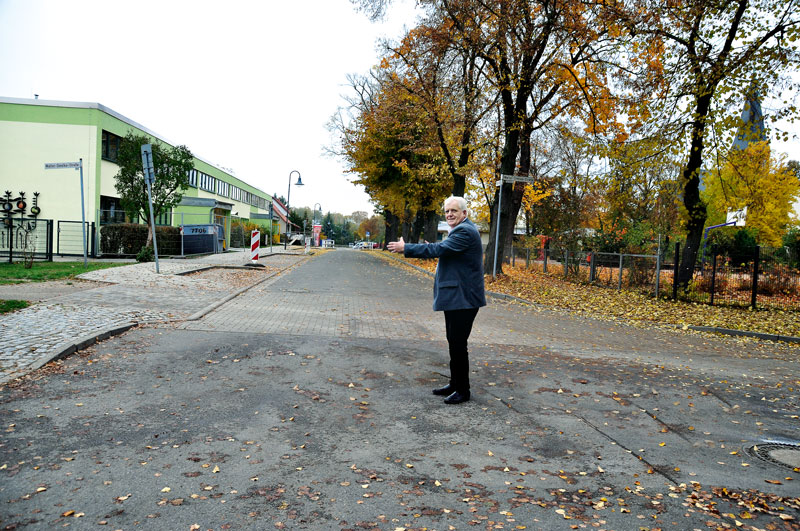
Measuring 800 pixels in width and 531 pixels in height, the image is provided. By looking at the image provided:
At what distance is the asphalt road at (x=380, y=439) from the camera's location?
313cm

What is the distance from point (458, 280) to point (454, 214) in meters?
0.64

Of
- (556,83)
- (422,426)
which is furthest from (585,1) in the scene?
(422,426)

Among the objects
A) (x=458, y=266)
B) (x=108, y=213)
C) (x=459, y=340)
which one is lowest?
(x=459, y=340)

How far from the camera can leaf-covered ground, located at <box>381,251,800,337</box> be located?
12531 millimetres

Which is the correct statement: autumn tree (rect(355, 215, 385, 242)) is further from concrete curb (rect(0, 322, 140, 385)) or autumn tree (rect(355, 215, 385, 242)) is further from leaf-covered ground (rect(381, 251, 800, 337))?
concrete curb (rect(0, 322, 140, 385))

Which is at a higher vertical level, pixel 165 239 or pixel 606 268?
pixel 165 239

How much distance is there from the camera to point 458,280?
523cm

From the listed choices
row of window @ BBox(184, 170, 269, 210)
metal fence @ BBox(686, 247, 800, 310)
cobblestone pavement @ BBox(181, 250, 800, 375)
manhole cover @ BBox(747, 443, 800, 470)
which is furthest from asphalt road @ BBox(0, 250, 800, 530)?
row of window @ BBox(184, 170, 269, 210)

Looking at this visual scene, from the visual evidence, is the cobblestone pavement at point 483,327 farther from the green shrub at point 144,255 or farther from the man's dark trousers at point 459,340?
the green shrub at point 144,255

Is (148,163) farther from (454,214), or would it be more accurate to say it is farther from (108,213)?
(108,213)

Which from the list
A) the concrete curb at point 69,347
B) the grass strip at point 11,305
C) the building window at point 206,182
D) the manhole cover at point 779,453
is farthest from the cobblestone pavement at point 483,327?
the building window at point 206,182

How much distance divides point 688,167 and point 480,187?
1561 centimetres

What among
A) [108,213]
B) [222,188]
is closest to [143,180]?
[108,213]

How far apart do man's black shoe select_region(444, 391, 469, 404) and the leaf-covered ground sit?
28.4 feet
